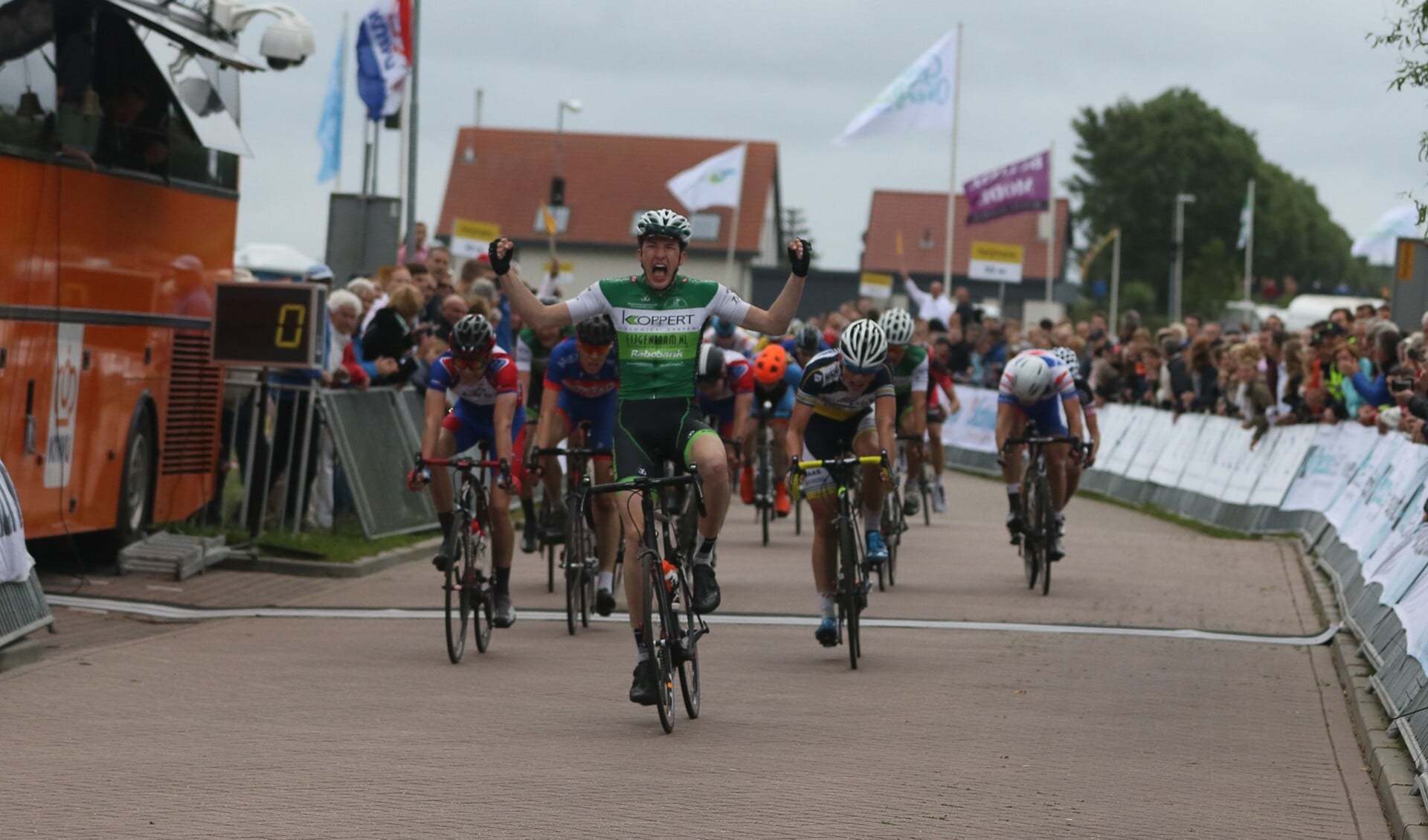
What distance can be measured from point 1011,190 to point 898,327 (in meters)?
29.9

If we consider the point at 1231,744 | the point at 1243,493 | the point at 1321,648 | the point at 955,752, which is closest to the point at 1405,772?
the point at 1231,744

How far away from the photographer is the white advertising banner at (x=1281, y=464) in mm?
21750

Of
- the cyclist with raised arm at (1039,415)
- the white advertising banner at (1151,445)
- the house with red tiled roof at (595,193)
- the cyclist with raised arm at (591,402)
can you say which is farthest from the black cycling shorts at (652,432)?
the house with red tiled roof at (595,193)

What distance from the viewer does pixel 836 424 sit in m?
12.9

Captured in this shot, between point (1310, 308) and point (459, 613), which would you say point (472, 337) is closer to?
point (459, 613)

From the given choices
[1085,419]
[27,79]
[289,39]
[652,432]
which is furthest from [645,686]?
[289,39]

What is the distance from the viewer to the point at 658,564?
969cm

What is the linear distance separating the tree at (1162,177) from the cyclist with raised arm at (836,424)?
350ft

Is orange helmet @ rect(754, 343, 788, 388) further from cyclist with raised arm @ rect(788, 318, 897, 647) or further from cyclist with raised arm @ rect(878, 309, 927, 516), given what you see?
cyclist with raised arm @ rect(788, 318, 897, 647)

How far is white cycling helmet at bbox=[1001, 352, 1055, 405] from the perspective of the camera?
16.3 metres

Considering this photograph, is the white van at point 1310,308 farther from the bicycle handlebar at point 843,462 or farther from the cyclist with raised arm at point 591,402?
the bicycle handlebar at point 843,462

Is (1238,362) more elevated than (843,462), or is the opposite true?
(1238,362)

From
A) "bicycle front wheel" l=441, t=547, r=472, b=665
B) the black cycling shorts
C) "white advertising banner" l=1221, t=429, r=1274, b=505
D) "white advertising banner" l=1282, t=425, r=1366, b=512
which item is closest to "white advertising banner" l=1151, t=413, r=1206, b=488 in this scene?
"white advertising banner" l=1221, t=429, r=1274, b=505

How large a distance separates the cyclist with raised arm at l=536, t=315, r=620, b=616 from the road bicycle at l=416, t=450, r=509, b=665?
995mm
